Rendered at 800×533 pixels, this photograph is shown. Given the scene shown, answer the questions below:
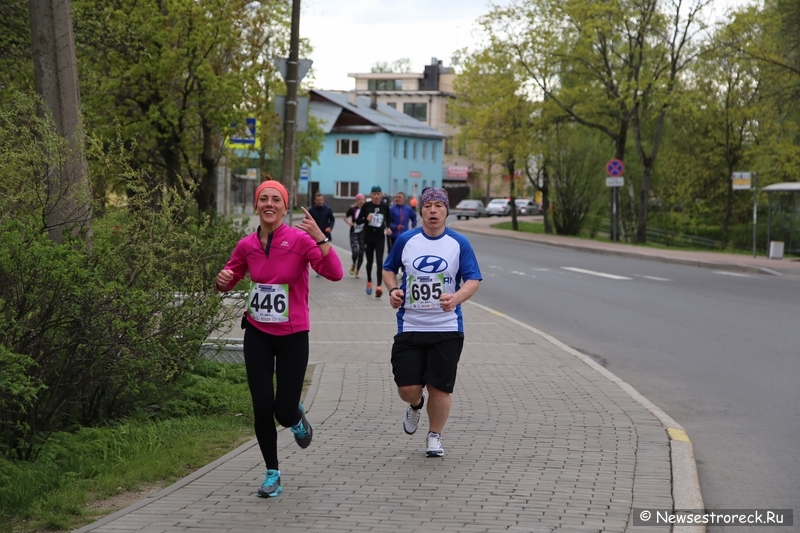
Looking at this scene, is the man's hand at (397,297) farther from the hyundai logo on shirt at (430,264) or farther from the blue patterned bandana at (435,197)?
the blue patterned bandana at (435,197)

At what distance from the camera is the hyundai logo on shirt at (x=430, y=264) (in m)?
6.65

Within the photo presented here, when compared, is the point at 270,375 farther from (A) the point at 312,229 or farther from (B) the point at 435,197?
(B) the point at 435,197

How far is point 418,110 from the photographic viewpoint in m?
115

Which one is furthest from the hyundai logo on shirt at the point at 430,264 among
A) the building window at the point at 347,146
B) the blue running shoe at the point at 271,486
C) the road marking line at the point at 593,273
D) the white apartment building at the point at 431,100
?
the white apartment building at the point at 431,100

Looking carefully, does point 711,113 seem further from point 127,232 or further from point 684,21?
point 127,232

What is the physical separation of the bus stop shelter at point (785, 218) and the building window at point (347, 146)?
58.4 m

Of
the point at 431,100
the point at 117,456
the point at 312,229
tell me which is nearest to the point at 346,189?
the point at 431,100

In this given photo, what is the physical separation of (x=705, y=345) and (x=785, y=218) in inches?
873

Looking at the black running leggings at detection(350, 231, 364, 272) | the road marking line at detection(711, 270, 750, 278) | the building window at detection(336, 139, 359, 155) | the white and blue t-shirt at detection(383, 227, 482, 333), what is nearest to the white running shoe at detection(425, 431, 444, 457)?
the white and blue t-shirt at detection(383, 227, 482, 333)

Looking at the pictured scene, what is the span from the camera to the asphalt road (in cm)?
694

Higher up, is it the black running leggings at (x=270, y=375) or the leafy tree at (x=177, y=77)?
the leafy tree at (x=177, y=77)

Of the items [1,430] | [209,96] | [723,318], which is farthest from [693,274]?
[1,430]

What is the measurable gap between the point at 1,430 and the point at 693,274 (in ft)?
68.7

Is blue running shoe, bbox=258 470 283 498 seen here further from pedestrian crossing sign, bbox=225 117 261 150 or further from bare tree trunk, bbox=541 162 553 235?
bare tree trunk, bbox=541 162 553 235
